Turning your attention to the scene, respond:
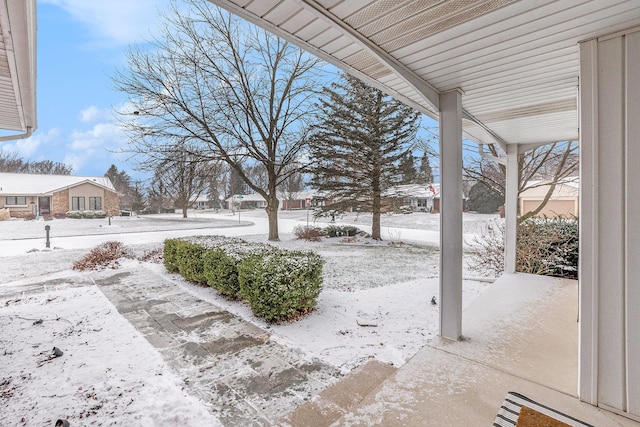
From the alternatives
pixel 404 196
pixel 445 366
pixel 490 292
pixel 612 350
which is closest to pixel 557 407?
pixel 612 350

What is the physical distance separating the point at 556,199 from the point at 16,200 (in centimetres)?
2534

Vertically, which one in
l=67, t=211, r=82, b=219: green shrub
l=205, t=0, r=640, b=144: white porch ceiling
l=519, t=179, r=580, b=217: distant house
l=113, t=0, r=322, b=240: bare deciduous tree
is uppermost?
l=113, t=0, r=322, b=240: bare deciduous tree

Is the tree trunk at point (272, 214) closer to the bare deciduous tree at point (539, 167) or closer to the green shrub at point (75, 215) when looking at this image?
the bare deciduous tree at point (539, 167)

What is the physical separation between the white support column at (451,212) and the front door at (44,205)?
22.7 metres

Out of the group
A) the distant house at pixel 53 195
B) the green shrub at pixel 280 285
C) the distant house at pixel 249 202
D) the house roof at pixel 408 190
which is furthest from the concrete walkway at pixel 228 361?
the distant house at pixel 249 202

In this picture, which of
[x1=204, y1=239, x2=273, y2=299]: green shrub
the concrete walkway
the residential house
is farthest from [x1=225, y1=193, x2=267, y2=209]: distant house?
the residential house

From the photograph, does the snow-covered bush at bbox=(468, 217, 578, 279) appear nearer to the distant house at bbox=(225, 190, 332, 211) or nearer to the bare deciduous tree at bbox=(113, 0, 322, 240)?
the distant house at bbox=(225, 190, 332, 211)

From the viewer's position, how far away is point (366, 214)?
11609 mm

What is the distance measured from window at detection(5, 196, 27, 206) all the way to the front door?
64cm

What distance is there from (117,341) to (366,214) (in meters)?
9.42

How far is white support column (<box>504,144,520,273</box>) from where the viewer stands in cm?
492

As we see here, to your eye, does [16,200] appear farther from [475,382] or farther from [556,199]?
[556,199]

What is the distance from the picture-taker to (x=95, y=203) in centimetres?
1905

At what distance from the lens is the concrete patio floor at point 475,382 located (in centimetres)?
167
